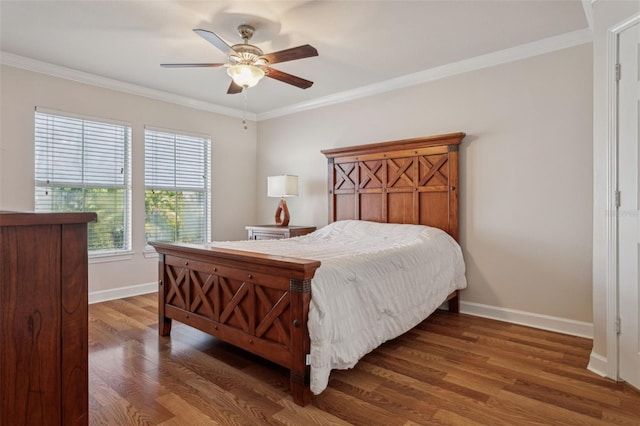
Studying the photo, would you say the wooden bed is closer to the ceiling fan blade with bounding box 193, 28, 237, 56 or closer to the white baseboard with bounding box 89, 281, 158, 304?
the ceiling fan blade with bounding box 193, 28, 237, 56

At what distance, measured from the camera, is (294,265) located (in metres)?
1.94

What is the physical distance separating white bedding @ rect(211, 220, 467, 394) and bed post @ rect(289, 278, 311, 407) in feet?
0.13

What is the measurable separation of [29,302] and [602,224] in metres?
2.94

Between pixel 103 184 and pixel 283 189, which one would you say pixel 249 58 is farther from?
pixel 103 184

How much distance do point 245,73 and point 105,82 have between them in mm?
2370

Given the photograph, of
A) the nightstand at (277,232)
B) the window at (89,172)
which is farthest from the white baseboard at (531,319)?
the window at (89,172)

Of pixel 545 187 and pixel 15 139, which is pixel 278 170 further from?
pixel 545 187

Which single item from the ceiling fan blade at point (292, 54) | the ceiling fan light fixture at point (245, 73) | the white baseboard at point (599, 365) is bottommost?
the white baseboard at point (599, 365)

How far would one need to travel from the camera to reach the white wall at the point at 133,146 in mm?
3523

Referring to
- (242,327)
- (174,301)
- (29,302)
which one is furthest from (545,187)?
(29,302)

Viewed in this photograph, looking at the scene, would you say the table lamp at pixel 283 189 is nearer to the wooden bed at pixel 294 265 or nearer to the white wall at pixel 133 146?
the wooden bed at pixel 294 265

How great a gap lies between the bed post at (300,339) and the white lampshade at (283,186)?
2858 mm

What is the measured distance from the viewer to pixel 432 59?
3566 millimetres

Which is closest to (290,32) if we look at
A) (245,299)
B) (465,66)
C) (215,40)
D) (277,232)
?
(215,40)
